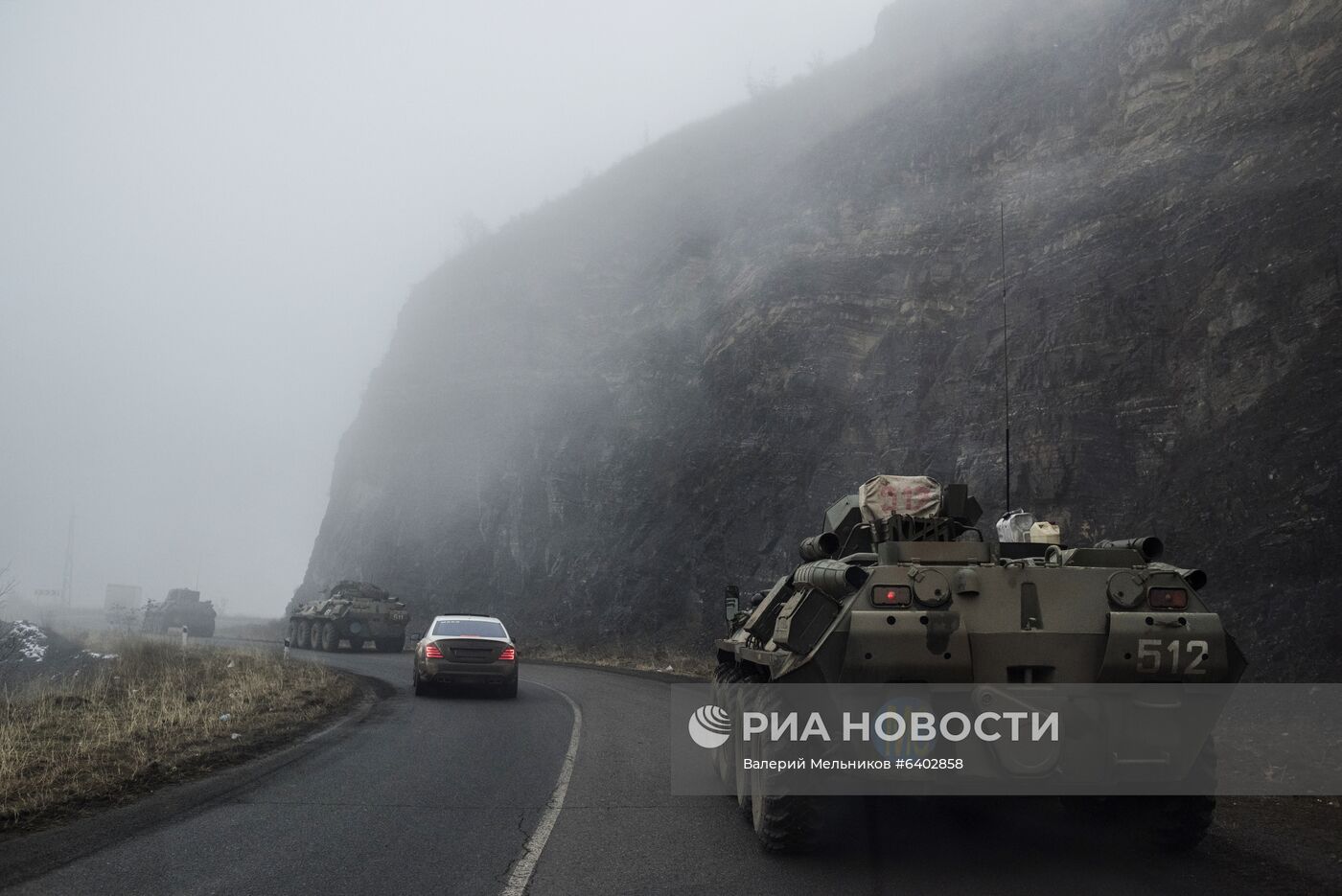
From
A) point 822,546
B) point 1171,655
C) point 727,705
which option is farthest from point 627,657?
point 1171,655

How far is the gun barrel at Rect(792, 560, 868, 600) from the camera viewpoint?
22.7ft

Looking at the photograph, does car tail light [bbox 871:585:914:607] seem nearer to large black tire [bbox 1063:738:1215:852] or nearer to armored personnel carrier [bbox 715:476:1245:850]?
armored personnel carrier [bbox 715:476:1245:850]

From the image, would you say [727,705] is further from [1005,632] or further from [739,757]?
[1005,632]

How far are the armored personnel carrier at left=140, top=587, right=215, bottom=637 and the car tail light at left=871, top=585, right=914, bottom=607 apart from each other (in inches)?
1682

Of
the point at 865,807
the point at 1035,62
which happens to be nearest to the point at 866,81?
the point at 1035,62

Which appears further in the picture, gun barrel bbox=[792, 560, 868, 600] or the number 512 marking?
gun barrel bbox=[792, 560, 868, 600]

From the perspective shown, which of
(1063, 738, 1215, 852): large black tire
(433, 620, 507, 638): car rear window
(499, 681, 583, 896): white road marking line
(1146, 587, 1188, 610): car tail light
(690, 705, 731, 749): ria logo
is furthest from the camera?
(433, 620, 507, 638): car rear window

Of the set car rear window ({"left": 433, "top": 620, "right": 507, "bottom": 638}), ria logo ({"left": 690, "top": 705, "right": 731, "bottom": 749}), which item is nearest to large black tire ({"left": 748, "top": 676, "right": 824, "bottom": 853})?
ria logo ({"left": 690, "top": 705, "right": 731, "bottom": 749})

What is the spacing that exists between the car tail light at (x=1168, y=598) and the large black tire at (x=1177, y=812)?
88 centimetres

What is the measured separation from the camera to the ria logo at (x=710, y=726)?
34.2 ft

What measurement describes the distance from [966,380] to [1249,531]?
1040 centimetres

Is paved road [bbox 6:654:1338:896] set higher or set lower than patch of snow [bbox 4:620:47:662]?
lower

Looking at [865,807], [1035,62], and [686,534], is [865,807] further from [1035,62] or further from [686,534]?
[1035,62]

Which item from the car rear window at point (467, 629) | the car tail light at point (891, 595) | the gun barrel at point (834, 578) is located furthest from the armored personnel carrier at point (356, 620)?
the car tail light at point (891, 595)
